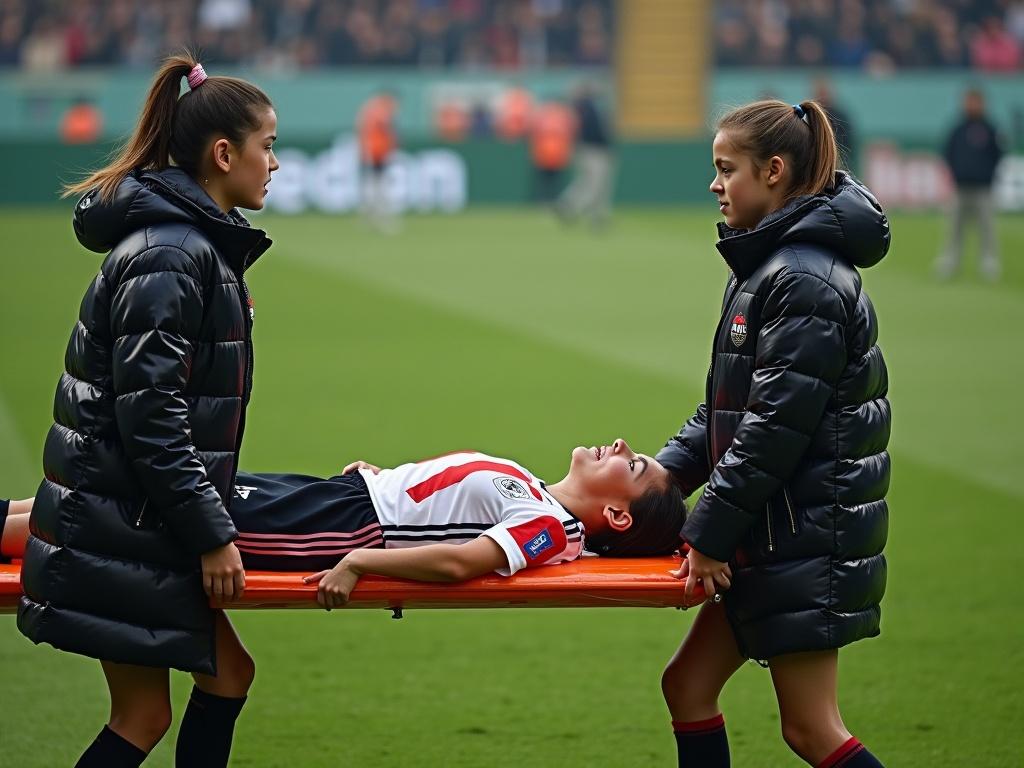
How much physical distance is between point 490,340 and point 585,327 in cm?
129

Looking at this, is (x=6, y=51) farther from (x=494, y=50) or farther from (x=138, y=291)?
(x=138, y=291)

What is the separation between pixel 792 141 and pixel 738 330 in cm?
52

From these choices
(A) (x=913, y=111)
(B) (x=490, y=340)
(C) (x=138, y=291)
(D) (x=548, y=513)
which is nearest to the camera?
(C) (x=138, y=291)

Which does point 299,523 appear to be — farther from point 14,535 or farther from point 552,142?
point 552,142

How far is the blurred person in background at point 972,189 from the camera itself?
19.8 meters

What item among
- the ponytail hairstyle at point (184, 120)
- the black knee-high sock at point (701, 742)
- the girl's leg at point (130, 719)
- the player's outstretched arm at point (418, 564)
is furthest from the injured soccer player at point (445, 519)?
the ponytail hairstyle at point (184, 120)

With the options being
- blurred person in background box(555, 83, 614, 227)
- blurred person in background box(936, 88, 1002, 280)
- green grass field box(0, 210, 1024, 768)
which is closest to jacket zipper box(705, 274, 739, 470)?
green grass field box(0, 210, 1024, 768)

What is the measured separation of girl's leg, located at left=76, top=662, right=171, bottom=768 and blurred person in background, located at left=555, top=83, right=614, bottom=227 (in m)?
22.7

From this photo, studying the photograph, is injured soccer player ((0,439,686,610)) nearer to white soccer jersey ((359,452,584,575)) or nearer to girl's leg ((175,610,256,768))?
white soccer jersey ((359,452,584,575))

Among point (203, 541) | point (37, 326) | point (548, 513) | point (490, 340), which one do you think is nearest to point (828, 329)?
point (548, 513)

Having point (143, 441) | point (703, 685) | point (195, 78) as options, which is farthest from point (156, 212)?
point (703, 685)

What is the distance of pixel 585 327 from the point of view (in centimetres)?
1528

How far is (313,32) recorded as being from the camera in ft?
108

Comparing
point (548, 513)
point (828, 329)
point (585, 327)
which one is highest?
point (828, 329)
